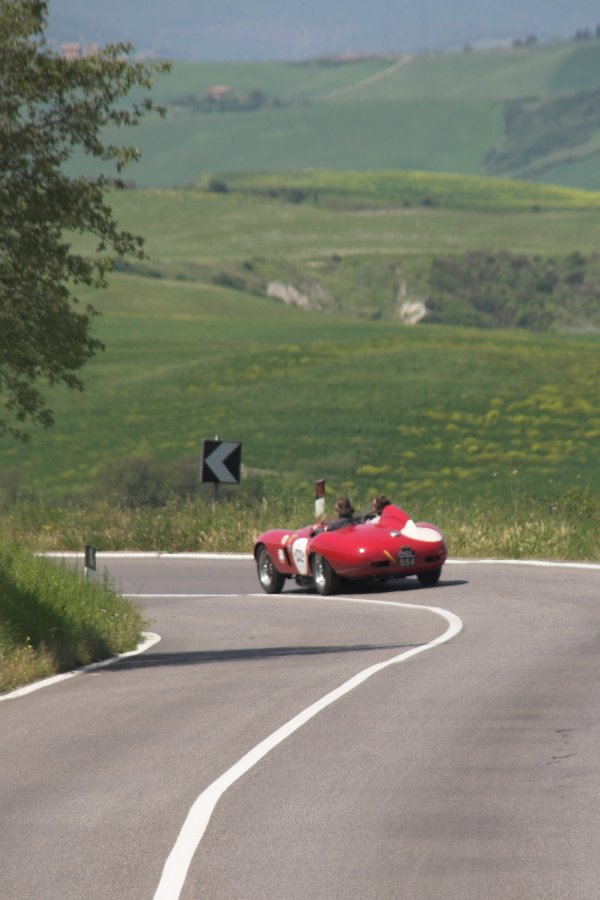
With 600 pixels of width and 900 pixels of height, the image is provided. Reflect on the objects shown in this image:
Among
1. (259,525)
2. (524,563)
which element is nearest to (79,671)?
(524,563)

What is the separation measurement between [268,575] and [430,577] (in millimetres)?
2583

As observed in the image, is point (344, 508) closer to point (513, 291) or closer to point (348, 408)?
point (348, 408)

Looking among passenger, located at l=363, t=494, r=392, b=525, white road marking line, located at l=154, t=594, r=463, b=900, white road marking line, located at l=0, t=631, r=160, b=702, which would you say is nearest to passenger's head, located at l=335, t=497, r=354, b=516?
passenger, located at l=363, t=494, r=392, b=525

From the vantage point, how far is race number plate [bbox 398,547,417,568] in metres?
23.3

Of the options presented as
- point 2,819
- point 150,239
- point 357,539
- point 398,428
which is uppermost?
point 150,239

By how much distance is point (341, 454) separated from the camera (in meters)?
58.2

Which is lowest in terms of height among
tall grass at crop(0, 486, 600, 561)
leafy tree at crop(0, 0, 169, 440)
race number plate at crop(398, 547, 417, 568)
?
race number plate at crop(398, 547, 417, 568)

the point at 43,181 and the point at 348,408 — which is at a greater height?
the point at 348,408

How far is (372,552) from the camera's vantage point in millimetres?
23219

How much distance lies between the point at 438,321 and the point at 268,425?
61296mm

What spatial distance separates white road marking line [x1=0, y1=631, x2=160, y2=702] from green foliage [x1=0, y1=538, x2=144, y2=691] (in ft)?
0.30

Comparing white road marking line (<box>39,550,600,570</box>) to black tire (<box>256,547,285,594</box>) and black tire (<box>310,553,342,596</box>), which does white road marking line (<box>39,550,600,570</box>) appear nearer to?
black tire (<box>256,547,285,594</box>)

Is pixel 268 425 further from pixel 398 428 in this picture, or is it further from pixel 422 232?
pixel 422 232

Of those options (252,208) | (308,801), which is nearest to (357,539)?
(308,801)
